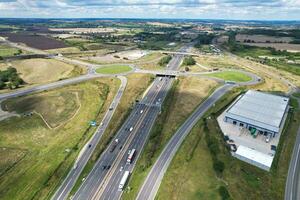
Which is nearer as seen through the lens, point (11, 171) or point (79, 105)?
point (11, 171)

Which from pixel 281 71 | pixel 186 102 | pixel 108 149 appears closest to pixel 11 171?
pixel 108 149

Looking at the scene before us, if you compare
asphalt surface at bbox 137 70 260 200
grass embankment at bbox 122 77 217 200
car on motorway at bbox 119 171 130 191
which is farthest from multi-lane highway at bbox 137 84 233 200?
car on motorway at bbox 119 171 130 191

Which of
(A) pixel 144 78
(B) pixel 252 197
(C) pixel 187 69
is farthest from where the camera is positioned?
(C) pixel 187 69

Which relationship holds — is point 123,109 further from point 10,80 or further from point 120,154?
point 10,80

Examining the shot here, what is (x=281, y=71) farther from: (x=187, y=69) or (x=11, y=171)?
(x=11, y=171)

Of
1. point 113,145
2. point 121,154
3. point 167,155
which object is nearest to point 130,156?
point 121,154

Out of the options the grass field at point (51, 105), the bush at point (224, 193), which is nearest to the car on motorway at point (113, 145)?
the grass field at point (51, 105)

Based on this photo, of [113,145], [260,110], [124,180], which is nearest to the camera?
[124,180]
